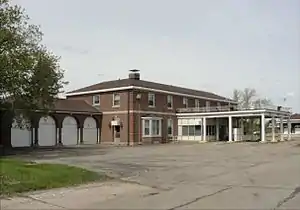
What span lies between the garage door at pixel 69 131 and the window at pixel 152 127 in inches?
301

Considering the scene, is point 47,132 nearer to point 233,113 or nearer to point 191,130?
point 191,130

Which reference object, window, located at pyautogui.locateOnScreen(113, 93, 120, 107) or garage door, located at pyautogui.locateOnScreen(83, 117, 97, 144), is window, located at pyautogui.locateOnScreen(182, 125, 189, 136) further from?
garage door, located at pyautogui.locateOnScreen(83, 117, 97, 144)

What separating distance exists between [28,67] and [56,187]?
16145 millimetres

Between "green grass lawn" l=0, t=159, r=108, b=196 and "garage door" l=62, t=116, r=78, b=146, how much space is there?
30.1m

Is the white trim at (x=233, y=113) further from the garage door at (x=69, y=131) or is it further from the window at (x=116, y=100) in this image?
the garage door at (x=69, y=131)

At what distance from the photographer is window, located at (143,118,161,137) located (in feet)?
165

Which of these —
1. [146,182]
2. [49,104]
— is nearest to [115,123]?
[49,104]

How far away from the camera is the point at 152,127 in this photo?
5131cm

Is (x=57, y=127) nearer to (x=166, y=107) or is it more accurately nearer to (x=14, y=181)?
(x=166, y=107)

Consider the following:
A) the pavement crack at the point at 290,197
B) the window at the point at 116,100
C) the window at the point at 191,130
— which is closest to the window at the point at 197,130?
the window at the point at 191,130

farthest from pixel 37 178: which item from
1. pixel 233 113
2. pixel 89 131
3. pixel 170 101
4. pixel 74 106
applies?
pixel 233 113

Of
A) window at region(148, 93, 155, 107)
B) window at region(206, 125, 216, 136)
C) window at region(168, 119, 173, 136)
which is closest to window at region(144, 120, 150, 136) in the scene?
window at region(148, 93, 155, 107)

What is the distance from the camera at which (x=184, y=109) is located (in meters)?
57.1

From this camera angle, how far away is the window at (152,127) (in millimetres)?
50375
